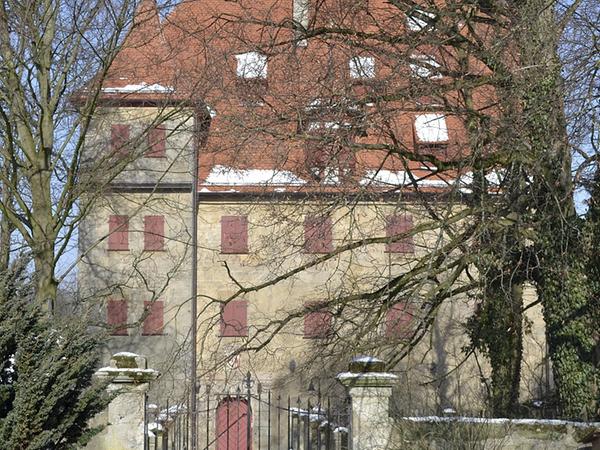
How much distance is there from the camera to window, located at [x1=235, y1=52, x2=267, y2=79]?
486 inches

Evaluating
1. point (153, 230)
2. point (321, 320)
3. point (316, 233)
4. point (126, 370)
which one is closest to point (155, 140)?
point (321, 320)

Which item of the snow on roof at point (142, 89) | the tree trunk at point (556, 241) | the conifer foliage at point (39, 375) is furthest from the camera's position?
the snow on roof at point (142, 89)

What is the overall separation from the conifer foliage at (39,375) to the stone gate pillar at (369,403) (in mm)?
2456

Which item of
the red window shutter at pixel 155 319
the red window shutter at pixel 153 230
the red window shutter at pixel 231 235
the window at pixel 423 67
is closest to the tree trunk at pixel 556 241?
the window at pixel 423 67

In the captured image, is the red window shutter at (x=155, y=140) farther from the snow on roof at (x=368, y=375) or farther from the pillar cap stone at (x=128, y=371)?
the snow on roof at (x=368, y=375)

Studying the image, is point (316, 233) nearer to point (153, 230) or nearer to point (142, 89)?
point (142, 89)

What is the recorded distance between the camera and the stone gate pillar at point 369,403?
9.51 m

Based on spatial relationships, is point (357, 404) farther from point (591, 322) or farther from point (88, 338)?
point (591, 322)

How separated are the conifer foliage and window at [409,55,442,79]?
5.20 m

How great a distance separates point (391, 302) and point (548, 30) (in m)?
3.74

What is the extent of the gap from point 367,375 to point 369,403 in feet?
0.95

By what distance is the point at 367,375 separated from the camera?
375 inches

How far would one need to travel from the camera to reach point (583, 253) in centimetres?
1154

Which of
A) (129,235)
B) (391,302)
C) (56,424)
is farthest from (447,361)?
(56,424)
